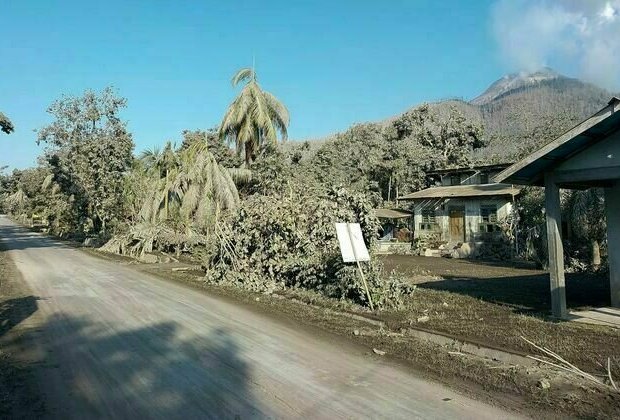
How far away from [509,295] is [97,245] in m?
30.5

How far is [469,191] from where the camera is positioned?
3067 centimetres

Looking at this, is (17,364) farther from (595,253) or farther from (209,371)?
(595,253)

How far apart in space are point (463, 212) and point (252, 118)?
1386 cm

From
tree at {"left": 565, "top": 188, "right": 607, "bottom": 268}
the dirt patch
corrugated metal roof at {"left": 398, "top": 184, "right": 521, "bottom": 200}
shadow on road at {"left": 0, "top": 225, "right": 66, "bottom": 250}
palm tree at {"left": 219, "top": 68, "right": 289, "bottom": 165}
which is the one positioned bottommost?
the dirt patch

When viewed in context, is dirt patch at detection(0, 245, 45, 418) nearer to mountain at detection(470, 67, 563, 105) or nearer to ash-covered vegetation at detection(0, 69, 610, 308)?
ash-covered vegetation at detection(0, 69, 610, 308)

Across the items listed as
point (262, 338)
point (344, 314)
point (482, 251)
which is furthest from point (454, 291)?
point (482, 251)

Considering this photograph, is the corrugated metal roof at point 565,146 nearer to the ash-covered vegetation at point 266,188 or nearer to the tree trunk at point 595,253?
the ash-covered vegetation at point 266,188

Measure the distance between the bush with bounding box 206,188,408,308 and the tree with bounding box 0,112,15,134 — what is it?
48.4 ft

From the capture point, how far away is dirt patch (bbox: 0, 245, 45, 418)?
5.64 m

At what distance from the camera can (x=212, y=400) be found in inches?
227

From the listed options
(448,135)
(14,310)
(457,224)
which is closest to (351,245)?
(14,310)

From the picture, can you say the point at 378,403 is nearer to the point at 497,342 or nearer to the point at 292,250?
the point at 497,342

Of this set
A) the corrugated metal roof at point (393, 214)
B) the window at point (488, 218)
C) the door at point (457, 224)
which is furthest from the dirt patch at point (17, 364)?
the corrugated metal roof at point (393, 214)

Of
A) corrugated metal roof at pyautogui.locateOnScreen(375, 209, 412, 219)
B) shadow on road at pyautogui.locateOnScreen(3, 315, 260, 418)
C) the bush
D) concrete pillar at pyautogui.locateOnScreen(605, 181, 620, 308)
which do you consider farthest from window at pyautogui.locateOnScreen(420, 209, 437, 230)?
shadow on road at pyautogui.locateOnScreen(3, 315, 260, 418)
